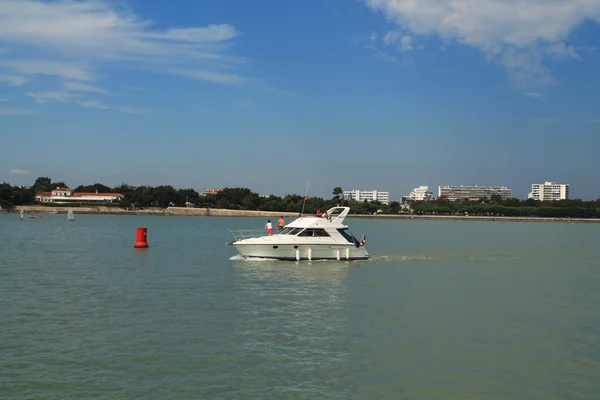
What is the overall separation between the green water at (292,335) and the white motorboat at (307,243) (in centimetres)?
386

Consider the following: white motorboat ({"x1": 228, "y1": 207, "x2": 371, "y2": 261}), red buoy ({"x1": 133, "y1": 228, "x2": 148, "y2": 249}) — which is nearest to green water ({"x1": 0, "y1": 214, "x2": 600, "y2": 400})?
white motorboat ({"x1": 228, "y1": 207, "x2": 371, "y2": 261})

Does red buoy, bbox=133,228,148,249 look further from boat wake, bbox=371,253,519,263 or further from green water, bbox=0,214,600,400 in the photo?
boat wake, bbox=371,253,519,263

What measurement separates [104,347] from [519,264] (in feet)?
108

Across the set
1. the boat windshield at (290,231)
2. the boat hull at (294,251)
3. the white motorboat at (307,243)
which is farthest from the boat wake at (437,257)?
the boat windshield at (290,231)

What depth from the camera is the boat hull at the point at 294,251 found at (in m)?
37.1

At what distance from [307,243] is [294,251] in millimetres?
936

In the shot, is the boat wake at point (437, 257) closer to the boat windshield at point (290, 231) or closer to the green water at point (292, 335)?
the boat windshield at point (290, 231)

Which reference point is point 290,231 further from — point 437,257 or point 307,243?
point 437,257

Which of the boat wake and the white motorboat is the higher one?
the white motorboat

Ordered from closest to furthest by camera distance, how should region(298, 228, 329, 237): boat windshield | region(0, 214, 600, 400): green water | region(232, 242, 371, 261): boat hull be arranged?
region(0, 214, 600, 400): green water < region(232, 242, 371, 261): boat hull < region(298, 228, 329, 237): boat windshield

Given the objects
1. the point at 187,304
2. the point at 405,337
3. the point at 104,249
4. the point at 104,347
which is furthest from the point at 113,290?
the point at 104,249

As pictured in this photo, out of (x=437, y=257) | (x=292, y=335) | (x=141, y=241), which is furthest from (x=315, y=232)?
(x=292, y=335)

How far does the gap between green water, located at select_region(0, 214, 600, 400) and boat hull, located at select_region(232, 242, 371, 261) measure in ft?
12.1

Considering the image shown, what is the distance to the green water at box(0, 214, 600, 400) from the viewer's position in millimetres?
13305
